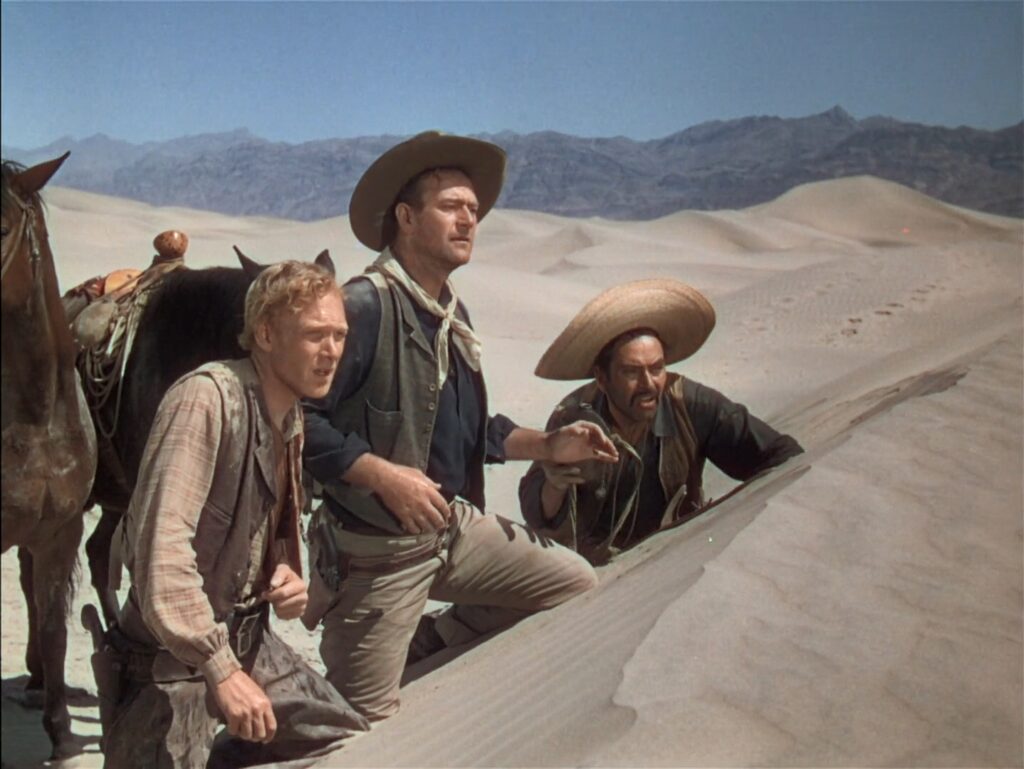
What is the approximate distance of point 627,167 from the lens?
27.0 metres

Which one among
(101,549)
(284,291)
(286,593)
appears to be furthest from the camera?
(101,549)

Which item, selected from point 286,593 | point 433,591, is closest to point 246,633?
point 286,593

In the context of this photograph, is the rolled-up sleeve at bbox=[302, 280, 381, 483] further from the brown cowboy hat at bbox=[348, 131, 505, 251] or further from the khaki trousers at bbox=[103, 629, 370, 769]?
the khaki trousers at bbox=[103, 629, 370, 769]

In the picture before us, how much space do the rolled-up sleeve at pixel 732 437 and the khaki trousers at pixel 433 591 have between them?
80 centimetres

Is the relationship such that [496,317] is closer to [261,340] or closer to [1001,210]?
[1001,210]

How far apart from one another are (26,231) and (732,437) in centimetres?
296

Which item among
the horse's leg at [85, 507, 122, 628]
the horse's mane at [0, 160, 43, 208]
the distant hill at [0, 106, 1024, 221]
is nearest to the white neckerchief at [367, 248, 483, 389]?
the horse's mane at [0, 160, 43, 208]

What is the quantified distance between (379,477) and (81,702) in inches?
88.1

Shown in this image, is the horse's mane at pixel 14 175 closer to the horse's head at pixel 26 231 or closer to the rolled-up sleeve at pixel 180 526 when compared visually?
the horse's head at pixel 26 231

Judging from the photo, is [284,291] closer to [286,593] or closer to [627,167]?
[286,593]

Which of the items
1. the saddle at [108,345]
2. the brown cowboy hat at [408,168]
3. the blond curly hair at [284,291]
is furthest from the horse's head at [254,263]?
the saddle at [108,345]

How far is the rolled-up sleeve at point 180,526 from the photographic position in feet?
8.55

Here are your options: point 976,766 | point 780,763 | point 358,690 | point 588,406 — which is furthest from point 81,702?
point 976,766

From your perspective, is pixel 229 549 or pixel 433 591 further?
pixel 433 591
